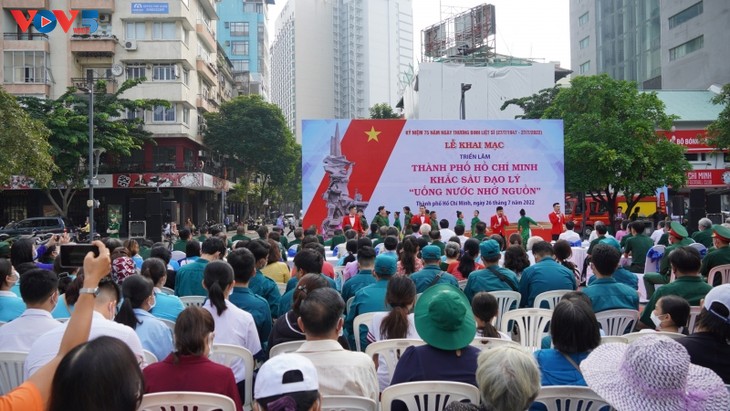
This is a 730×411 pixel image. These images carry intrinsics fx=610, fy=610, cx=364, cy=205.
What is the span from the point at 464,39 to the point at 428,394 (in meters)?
53.1

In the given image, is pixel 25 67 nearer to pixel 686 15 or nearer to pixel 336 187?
pixel 336 187

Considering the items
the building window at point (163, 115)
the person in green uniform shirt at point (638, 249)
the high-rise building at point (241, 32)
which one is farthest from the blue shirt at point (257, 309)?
Result: the high-rise building at point (241, 32)

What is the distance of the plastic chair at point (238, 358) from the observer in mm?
3811

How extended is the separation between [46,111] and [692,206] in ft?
88.5

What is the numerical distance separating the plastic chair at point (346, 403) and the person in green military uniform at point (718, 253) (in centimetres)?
528

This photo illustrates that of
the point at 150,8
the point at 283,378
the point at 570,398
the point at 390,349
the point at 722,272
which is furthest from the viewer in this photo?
the point at 150,8

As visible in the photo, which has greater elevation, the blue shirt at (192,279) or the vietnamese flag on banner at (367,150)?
the vietnamese flag on banner at (367,150)

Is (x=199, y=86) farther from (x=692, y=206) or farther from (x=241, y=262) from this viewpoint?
(x=241, y=262)

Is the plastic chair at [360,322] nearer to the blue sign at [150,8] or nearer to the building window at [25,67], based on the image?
the building window at [25,67]

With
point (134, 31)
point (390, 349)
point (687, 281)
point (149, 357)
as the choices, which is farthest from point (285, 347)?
point (134, 31)

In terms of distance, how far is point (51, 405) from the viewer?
1.63 m

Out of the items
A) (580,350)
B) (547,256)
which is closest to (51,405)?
(580,350)

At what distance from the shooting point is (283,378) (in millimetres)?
2156

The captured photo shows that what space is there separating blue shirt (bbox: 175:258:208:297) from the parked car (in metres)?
20.4
